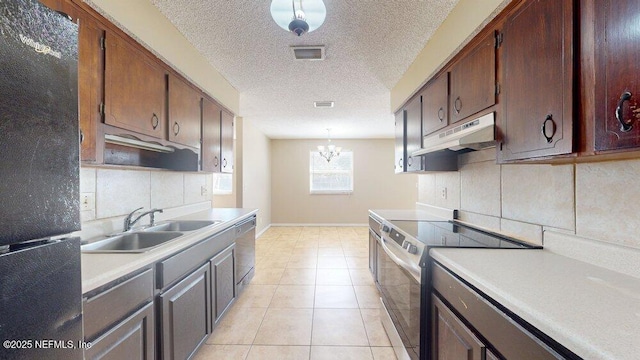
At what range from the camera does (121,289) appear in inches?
43.2

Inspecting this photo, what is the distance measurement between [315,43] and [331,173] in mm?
4960

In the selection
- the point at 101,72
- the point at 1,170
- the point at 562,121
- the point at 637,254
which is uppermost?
the point at 101,72

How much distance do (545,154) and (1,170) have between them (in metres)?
1.70

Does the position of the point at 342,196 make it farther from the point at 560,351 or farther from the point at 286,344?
the point at 560,351

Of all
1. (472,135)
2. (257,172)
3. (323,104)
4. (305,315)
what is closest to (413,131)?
(472,135)

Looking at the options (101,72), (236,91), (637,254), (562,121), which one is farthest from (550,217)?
(236,91)

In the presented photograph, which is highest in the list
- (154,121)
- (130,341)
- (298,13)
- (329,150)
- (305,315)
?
(298,13)

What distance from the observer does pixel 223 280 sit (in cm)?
220

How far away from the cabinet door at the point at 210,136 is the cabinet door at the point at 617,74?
2.69 metres

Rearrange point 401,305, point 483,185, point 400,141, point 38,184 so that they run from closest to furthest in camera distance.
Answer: point 38,184 < point 401,305 < point 483,185 < point 400,141

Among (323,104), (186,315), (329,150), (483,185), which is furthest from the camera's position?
(329,150)

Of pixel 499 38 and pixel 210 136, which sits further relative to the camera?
pixel 210 136

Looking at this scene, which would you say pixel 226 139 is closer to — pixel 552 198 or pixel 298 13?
pixel 298 13

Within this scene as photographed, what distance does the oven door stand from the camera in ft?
4.82
